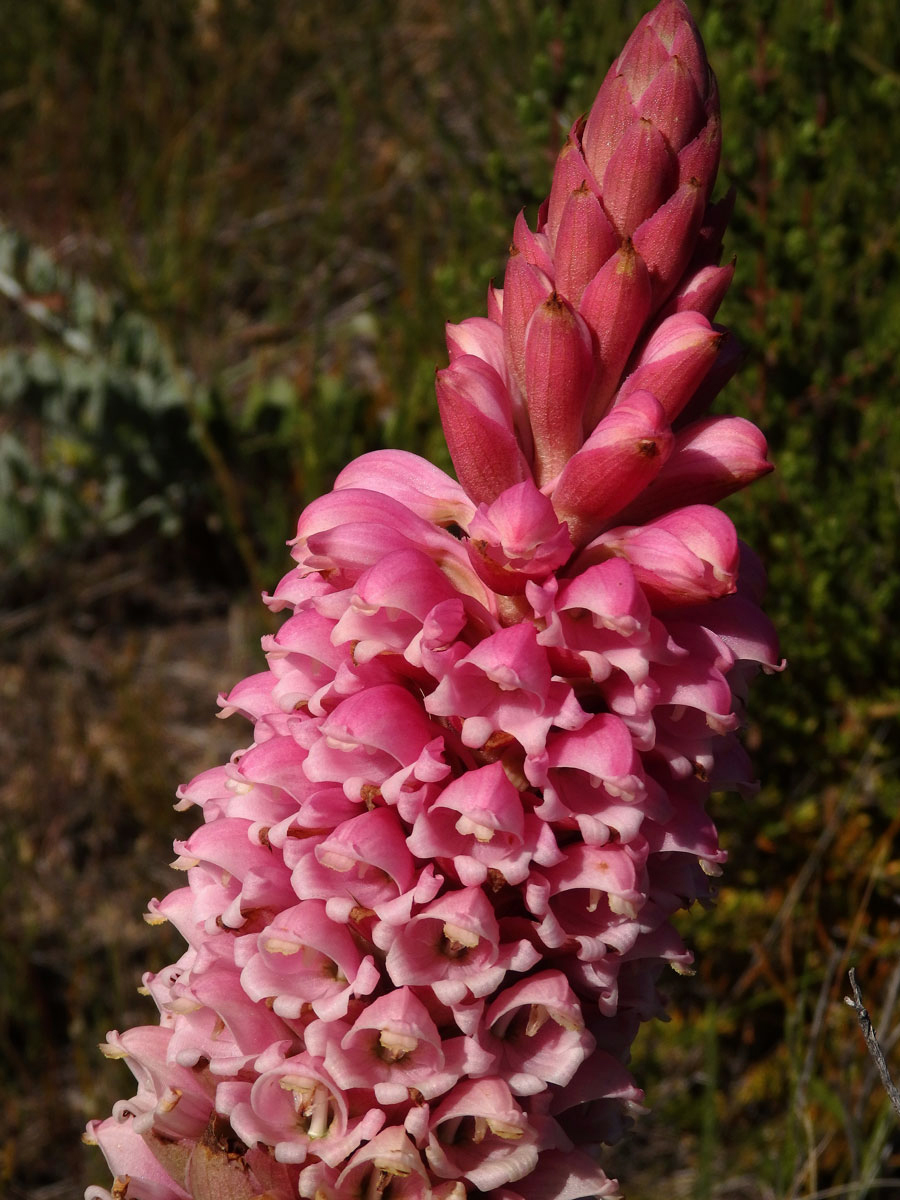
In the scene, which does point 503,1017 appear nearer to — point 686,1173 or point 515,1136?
point 515,1136

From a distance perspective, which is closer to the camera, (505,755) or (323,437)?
(505,755)

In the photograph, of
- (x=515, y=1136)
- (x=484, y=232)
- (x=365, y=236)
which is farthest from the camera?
(x=365, y=236)

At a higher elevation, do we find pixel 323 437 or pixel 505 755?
pixel 323 437

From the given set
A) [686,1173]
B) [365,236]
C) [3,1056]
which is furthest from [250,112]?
[686,1173]

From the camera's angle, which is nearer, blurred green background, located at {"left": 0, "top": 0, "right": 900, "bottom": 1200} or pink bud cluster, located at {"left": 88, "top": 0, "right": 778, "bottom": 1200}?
pink bud cluster, located at {"left": 88, "top": 0, "right": 778, "bottom": 1200}
